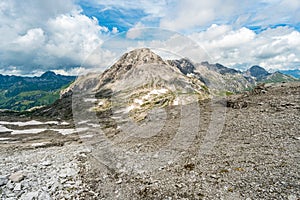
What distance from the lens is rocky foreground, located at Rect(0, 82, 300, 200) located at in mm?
12188

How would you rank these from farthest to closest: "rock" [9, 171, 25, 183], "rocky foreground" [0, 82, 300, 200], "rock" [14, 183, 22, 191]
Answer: "rock" [9, 171, 25, 183] < "rock" [14, 183, 22, 191] < "rocky foreground" [0, 82, 300, 200]

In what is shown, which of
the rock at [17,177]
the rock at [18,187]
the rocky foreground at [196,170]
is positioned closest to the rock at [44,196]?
the rocky foreground at [196,170]

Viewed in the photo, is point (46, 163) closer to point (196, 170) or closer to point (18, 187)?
point (18, 187)

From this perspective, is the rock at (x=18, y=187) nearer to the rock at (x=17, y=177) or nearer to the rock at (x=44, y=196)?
the rock at (x=17, y=177)

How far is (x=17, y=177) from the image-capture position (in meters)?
16.1

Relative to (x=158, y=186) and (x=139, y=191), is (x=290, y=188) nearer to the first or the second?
(x=158, y=186)

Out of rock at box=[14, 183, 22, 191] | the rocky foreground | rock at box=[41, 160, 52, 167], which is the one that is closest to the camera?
the rocky foreground

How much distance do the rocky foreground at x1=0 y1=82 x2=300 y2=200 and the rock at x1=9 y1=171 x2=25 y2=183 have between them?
7 cm

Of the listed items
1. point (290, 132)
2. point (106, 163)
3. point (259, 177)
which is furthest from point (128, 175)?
point (290, 132)

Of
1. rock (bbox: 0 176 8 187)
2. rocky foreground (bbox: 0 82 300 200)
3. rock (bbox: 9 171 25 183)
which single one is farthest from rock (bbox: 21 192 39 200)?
rock (bbox: 0 176 8 187)

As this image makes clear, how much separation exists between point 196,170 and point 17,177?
13.7 meters

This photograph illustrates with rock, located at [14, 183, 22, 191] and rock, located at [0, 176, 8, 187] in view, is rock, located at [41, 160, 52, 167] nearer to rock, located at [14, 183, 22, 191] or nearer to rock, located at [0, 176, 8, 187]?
rock, located at [0, 176, 8, 187]

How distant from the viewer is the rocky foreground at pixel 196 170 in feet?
40.0

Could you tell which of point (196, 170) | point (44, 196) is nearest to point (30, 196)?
point (44, 196)
